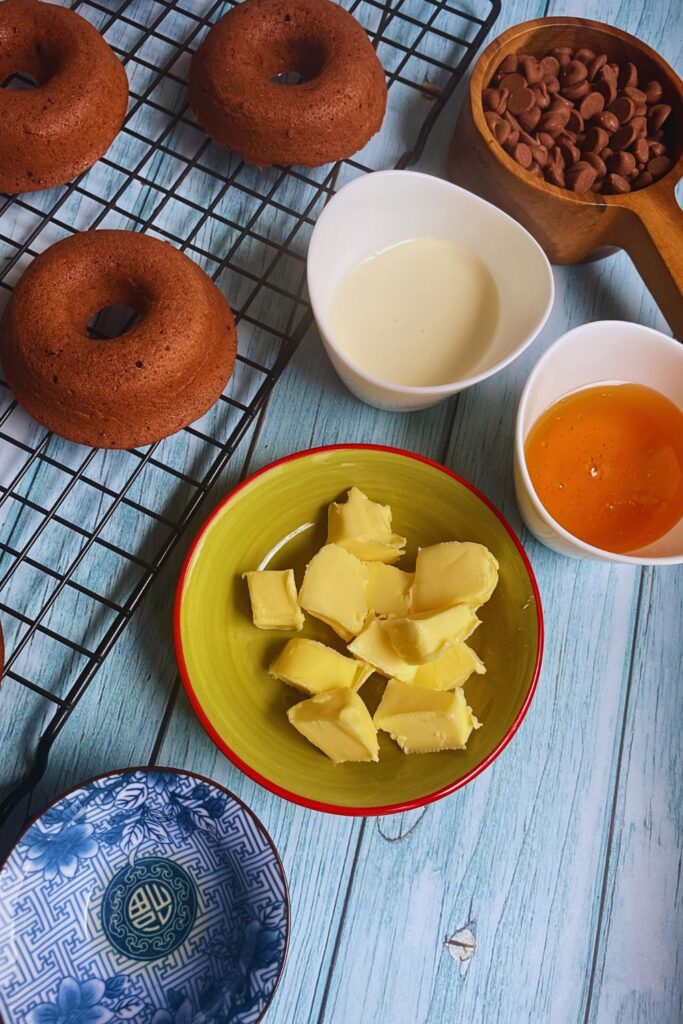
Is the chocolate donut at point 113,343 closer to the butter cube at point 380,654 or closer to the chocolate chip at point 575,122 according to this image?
the butter cube at point 380,654

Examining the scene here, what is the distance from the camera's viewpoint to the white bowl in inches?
44.4

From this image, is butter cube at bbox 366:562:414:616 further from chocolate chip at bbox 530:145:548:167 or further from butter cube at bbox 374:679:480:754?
chocolate chip at bbox 530:145:548:167

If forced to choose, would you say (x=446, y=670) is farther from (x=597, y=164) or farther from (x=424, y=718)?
(x=597, y=164)

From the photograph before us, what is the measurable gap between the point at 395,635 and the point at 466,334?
1.36ft

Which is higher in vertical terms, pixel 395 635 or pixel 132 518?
pixel 395 635

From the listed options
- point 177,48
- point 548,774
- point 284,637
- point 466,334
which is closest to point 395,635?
point 284,637

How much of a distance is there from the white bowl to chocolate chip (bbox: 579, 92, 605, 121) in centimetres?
22

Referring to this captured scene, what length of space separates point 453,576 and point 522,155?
0.56 m

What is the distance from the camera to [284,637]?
3.72 ft

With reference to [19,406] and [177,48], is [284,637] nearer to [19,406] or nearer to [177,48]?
A: [19,406]

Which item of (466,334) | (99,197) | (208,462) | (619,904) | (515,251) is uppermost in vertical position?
(515,251)

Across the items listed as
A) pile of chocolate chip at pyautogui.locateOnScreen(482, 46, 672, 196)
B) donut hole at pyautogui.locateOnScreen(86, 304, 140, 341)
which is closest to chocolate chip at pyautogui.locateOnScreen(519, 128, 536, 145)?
pile of chocolate chip at pyautogui.locateOnScreen(482, 46, 672, 196)

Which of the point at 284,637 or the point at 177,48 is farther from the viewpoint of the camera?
the point at 177,48

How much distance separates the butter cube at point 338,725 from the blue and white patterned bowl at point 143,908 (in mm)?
115
